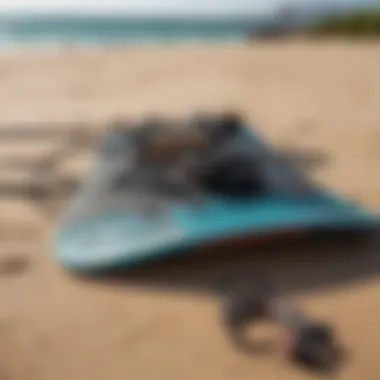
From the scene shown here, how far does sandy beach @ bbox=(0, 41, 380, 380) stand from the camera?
1.87m

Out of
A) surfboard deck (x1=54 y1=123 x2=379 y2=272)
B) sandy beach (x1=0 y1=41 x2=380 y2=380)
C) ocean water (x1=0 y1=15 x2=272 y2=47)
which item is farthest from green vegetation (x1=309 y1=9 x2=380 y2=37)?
surfboard deck (x1=54 y1=123 x2=379 y2=272)

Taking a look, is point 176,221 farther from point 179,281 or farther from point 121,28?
point 121,28

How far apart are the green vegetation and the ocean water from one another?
0.51 metres

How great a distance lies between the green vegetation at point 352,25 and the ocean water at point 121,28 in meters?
0.51

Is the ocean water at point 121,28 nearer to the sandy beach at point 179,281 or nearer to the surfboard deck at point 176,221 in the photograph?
the sandy beach at point 179,281

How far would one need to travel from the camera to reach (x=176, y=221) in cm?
224

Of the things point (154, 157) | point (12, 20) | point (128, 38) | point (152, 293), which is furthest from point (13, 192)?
point (12, 20)

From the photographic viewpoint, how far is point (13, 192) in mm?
2895

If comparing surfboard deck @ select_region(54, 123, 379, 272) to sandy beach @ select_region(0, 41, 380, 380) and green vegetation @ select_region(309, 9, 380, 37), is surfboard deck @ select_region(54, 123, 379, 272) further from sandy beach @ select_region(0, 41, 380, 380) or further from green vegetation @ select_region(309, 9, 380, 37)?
green vegetation @ select_region(309, 9, 380, 37)

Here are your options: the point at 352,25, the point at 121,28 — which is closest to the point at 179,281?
the point at 352,25

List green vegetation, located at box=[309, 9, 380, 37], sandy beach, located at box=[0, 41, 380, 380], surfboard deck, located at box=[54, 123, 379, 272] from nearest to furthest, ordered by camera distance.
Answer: sandy beach, located at box=[0, 41, 380, 380]
surfboard deck, located at box=[54, 123, 379, 272]
green vegetation, located at box=[309, 9, 380, 37]

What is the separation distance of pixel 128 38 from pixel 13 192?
4385 mm

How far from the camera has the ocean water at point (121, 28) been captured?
7.15 meters

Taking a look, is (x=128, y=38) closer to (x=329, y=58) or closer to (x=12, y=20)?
(x=12, y=20)
